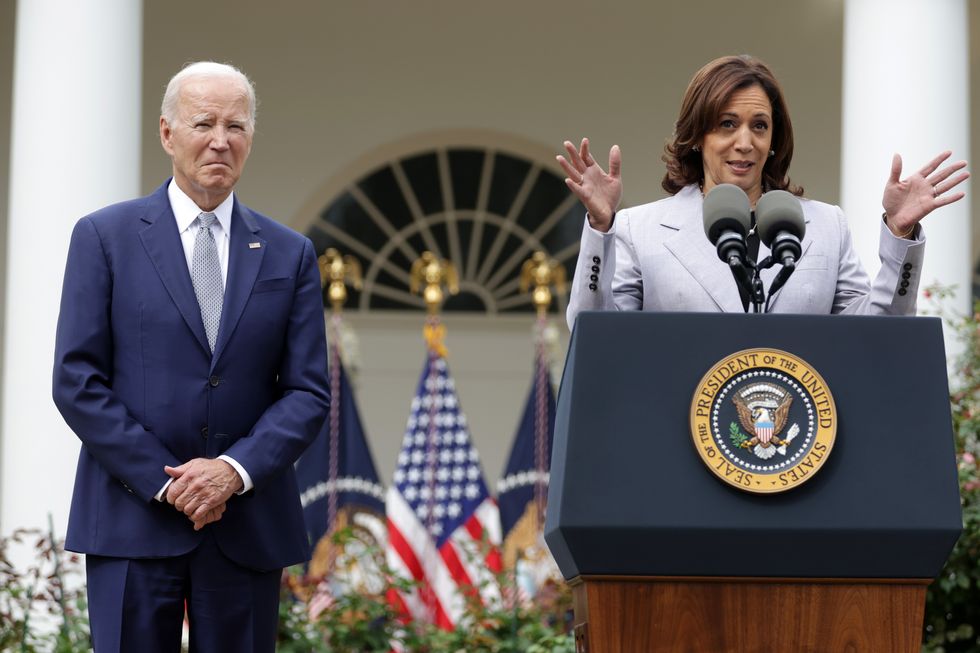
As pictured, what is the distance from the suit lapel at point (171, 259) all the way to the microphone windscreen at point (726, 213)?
41.8 inches

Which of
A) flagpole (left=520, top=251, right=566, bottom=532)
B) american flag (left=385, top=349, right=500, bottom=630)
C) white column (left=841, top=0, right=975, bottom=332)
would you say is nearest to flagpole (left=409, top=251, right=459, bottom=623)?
american flag (left=385, top=349, right=500, bottom=630)

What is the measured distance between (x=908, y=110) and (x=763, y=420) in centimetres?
577

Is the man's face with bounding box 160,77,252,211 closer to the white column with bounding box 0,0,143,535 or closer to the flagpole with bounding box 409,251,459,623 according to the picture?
the white column with bounding box 0,0,143,535

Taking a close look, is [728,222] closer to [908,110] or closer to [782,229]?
[782,229]

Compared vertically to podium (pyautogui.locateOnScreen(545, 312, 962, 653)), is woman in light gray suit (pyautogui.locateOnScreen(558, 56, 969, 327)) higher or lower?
higher

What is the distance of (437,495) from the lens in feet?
30.4

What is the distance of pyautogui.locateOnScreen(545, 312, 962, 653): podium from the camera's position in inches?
96.2

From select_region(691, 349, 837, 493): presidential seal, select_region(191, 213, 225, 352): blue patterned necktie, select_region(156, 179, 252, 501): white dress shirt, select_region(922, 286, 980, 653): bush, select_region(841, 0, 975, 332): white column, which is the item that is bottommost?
select_region(922, 286, 980, 653): bush

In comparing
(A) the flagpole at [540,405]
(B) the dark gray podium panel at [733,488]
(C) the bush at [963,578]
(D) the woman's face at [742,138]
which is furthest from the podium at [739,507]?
(A) the flagpole at [540,405]

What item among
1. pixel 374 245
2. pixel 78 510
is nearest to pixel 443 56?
pixel 374 245

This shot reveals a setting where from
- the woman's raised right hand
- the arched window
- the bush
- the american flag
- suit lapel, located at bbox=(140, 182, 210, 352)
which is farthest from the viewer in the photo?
the arched window

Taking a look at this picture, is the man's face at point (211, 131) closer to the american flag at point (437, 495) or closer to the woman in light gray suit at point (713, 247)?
the woman in light gray suit at point (713, 247)

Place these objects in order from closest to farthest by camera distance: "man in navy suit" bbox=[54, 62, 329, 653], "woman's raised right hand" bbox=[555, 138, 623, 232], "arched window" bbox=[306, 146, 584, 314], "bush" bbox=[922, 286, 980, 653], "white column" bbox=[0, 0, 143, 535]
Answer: "woman's raised right hand" bbox=[555, 138, 623, 232] → "man in navy suit" bbox=[54, 62, 329, 653] → "bush" bbox=[922, 286, 980, 653] → "white column" bbox=[0, 0, 143, 535] → "arched window" bbox=[306, 146, 584, 314]

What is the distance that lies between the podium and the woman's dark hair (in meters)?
0.80
